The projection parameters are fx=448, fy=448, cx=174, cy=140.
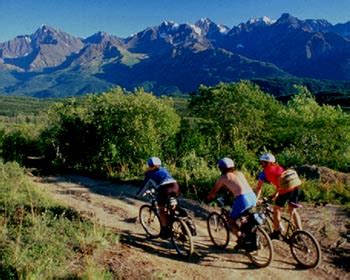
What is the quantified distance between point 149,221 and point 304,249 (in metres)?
4.37

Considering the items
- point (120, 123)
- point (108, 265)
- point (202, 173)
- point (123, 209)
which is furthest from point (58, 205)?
point (120, 123)

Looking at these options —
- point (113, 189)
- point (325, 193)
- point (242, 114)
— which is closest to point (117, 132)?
point (113, 189)

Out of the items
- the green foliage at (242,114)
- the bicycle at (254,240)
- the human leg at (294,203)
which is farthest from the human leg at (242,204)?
the green foliage at (242,114)

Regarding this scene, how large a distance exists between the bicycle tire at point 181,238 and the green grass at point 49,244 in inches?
58.3

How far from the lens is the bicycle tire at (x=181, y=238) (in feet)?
34.2

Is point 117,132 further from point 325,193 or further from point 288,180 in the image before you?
point 288,180

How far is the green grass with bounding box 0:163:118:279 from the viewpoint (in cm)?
915

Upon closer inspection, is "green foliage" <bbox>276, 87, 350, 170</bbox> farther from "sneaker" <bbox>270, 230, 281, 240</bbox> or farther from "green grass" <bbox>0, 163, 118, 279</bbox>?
"green grass" <bbox>0, 163, 118, 279</bbox>

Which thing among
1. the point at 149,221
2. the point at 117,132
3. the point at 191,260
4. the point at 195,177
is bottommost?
the point at 191,260

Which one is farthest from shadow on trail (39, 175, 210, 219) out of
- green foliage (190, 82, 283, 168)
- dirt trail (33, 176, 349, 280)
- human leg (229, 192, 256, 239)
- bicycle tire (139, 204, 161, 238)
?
Result: green foliage (190, 82, 283, 168)

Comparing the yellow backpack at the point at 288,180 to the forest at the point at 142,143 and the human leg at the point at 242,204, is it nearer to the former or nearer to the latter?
the human leg at the point at 242,204

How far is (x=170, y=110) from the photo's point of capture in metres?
24.1

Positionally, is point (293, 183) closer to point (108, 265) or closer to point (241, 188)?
point (241, 188)

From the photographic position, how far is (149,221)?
12414mm
